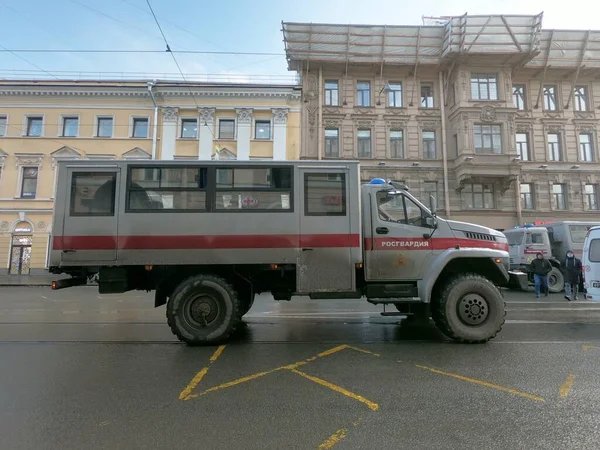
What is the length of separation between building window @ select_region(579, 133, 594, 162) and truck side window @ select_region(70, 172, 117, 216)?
31.6 metres

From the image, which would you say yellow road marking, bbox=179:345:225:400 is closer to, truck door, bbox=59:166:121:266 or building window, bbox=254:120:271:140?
truck door, bbox=59:166:121:266

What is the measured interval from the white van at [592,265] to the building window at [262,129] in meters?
20.3

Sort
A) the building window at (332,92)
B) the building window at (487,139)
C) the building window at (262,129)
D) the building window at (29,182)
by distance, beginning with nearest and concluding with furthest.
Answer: the building window at (487,139) → the building window at (29,182) → the building window at (262,129) → the building window at (332,92)

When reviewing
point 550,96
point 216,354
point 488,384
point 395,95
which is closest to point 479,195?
point 395,95

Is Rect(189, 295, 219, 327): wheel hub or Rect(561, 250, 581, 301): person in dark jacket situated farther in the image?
Rect(561, 250, 581, 301): person in dark jacket

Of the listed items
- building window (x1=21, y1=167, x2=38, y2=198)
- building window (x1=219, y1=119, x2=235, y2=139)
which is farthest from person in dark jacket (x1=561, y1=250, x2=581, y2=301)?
building window (x1=21, y1=167, x2=38, y2=198)

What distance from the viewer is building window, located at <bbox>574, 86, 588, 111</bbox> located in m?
27.6

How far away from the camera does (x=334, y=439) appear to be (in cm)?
318

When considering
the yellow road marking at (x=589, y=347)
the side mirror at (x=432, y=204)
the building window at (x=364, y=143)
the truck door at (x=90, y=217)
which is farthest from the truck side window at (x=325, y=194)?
the building window at (x=364, y=143)

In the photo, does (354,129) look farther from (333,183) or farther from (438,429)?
(438,429)

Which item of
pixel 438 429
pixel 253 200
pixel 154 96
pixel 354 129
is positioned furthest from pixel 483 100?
pixel 438 429

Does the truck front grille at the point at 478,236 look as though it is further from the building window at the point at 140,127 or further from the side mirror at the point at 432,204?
the building window at the point at 140,127

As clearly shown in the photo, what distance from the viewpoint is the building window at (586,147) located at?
26844mm

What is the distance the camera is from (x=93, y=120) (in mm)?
25969
